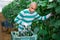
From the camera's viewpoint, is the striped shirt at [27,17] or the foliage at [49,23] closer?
the foliage at [49,23]

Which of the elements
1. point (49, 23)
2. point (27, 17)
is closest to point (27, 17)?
point (27, 17)

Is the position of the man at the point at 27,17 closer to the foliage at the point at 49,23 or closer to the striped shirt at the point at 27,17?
the striped shirt at the point at 27,17

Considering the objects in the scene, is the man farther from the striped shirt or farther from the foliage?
the foliage

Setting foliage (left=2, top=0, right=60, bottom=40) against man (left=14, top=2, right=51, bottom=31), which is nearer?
foliage (left=2, top=0, right=60, bottom=40)

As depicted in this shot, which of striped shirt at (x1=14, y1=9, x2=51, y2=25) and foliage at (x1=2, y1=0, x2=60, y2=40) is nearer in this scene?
foliage at (x1=2, y1=0, x2=60, y2=40)

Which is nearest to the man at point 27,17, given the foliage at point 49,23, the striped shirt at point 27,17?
the striped shirt at point 27,17

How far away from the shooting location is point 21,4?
7379 mm

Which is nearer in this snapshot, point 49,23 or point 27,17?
point 49,23

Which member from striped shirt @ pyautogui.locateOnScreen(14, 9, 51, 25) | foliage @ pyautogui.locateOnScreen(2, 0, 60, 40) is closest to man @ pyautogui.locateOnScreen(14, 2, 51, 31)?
striped shirt @ pyautogui.locateOnScreen(14, 9, 51, 25)

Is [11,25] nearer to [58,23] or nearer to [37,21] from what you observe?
[37,21]

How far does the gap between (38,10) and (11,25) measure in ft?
11.7

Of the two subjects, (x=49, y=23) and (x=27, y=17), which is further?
(x=27, y=17)

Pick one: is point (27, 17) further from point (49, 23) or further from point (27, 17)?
point (49, 23)

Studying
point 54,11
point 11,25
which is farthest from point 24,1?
point 54,11
